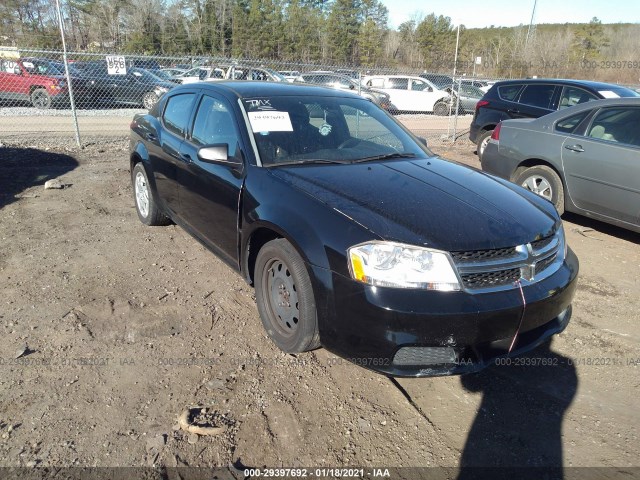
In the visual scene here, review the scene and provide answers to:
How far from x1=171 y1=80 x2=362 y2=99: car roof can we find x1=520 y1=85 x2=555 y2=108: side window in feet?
19.6

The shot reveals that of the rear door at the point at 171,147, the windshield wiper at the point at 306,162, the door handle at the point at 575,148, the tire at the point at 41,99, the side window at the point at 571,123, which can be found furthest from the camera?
the tire at the point at 41,99

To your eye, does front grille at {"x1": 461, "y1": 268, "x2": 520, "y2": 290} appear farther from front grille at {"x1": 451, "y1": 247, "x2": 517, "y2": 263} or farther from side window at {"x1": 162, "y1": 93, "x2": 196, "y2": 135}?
side window at {"x1": 162, "y1": 93, "x2": 196, "y2": 135}

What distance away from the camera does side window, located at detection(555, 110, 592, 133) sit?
5.70m

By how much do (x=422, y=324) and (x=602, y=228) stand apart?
4.73 m

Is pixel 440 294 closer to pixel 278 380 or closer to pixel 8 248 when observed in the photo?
pixel 278 380

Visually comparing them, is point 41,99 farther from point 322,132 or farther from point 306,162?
point 306,162

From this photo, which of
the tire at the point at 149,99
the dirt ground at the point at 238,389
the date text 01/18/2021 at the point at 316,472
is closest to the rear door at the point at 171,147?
the dirt ground at the point at 238,389

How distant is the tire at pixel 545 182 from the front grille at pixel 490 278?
10.8 feet

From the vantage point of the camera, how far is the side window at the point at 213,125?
361 cm

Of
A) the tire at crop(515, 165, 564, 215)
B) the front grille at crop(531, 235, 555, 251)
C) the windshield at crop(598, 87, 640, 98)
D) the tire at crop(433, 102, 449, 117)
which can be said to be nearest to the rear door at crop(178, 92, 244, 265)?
the front grille at crop(531, 235, 555, 251)

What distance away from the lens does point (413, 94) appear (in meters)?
20.9

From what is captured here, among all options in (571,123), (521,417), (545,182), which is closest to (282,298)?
(521,417)

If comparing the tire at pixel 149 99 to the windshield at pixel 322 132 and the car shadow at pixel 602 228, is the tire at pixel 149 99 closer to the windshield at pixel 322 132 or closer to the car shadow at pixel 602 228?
the windshield at pixel 322 132

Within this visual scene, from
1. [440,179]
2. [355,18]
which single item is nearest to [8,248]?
[440,179]
